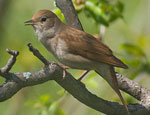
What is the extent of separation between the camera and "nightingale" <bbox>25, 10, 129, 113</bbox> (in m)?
4.89

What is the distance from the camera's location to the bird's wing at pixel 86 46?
4.98 m

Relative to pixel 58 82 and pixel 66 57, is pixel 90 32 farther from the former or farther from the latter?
pixel 58 82

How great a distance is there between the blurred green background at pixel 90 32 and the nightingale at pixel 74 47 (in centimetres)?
22

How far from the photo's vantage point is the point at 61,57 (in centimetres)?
487

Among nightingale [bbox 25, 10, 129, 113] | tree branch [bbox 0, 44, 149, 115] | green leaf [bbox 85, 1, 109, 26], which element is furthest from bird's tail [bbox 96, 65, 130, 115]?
green leaf [bbox 85, 1, 109, 26]

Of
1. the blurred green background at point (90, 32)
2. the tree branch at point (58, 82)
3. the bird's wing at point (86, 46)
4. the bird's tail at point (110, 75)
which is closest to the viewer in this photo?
the tree branch at point (58, 82)

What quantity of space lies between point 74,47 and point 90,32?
2.50 m

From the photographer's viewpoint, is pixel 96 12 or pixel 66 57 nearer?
pixel 66 57

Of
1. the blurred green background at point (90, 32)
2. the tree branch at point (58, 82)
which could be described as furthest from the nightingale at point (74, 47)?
the tree branch at point (58, 82)

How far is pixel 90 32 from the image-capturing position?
7.48m

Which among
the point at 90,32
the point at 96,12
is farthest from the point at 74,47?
the point at 90,32

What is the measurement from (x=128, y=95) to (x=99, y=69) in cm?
63

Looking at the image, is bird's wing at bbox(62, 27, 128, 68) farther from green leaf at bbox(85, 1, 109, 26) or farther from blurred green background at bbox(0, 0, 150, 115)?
green leaf at bbox(85, 1, 109, 26)

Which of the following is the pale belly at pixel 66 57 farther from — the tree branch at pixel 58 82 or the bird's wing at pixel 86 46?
the tree branch at pixel 58 82
